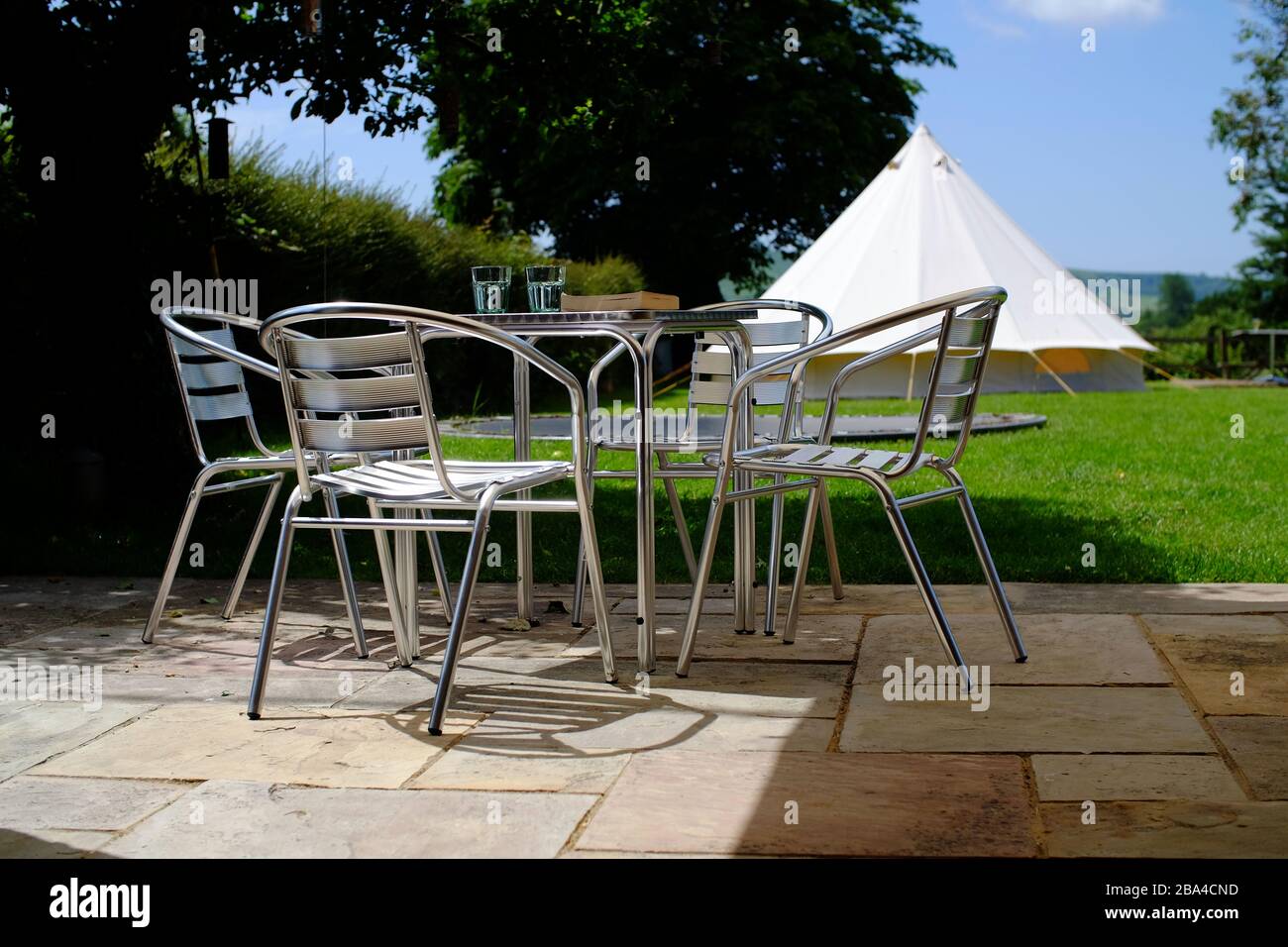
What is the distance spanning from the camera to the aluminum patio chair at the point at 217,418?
366 centimetres

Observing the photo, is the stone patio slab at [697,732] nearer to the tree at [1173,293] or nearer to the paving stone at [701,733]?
the paving stone at [701,733]

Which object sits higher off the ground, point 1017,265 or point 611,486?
point 1017,265

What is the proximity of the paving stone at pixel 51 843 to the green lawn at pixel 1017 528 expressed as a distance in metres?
2.57

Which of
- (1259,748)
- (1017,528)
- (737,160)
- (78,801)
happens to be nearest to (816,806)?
(1259,748)

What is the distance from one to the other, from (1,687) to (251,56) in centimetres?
360

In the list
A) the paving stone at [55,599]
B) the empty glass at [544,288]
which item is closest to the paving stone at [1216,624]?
the empty glass at [544,288]

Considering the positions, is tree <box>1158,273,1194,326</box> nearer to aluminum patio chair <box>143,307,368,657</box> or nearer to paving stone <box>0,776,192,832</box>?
aluminum patio chair <box>143,307,368,657</box>

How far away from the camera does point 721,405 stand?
4.13m

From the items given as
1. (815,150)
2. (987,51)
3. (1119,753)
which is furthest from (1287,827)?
(815,150)

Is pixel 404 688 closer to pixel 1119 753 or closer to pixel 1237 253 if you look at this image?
pixel 1119 753

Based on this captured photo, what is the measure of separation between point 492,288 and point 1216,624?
2174 mm

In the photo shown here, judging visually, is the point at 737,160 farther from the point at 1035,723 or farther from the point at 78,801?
the point at 78,801

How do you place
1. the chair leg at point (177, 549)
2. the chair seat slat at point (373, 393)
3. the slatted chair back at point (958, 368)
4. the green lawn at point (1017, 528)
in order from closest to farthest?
the chair seat slat at point (373, 393) < the slatted chair back at point (958, 368) < the chair leg at point (177, 549) < the green lawn at point (1017, 528)
